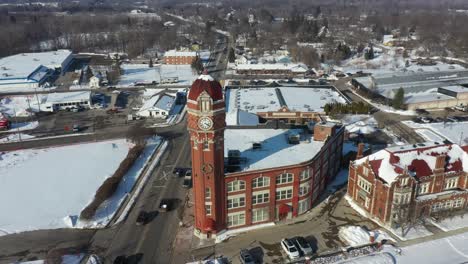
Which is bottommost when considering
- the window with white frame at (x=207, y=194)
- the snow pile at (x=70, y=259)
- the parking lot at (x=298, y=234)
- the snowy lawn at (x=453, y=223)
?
the snow pile at (x=70, y=259)

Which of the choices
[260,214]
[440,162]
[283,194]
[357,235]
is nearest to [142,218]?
[260,214]

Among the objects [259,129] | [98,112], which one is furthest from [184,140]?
[98,112]

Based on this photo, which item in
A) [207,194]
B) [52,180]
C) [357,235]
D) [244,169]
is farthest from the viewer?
[52,180]

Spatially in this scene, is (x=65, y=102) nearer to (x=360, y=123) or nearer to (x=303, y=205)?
(x=360, y=123)

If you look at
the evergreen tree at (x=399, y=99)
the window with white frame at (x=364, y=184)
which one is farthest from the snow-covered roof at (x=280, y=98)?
the window with white frame at (x=364, y=184)

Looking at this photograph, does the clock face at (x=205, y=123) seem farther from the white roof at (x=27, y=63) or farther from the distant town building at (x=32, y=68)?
the white roof at (x=27, y=63)

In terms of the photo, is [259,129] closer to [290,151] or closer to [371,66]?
[290,151]

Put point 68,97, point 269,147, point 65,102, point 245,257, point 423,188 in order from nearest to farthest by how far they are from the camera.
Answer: point 245,257 < point 423,188 < point 269,147 < point 65,102 < point 68,97

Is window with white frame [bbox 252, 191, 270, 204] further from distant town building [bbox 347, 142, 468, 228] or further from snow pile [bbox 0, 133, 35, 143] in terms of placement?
snow pile [bbox 0, 133, 35, 143]
